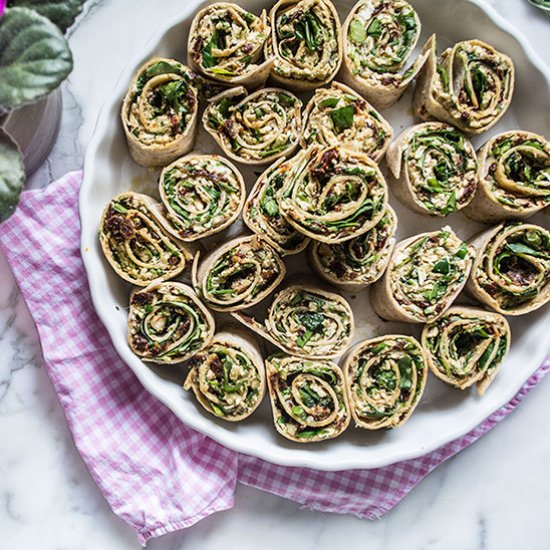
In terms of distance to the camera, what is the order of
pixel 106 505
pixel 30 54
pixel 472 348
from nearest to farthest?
1. pixel 30 54
2. pixel 472 348
3. pixel 106 505

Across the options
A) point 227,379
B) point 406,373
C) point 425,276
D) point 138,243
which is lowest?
point 227,379

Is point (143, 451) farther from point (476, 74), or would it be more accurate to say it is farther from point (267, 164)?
point (476, 74)

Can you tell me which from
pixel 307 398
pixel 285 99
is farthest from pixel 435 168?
pixel 307 398

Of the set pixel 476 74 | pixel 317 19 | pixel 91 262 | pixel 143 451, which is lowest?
pixel 143 451

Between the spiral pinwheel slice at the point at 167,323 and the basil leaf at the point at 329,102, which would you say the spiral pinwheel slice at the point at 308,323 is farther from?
the basil leaf at the point at 329,102

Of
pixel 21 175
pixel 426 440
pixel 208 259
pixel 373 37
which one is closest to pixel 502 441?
pixel 426 440

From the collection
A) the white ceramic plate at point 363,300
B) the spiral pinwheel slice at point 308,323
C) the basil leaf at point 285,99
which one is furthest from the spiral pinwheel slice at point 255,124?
the spiral pinwheel slice at point 308,323

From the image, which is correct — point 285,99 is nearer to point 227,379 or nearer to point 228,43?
point 228,43
